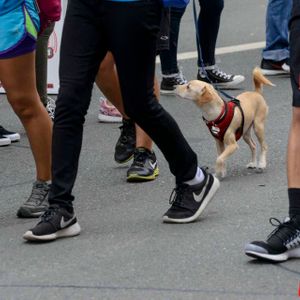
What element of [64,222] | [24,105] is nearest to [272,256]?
[64,222]

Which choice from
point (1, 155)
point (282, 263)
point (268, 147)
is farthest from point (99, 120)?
point (282, 263)

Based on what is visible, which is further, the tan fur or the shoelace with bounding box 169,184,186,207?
the tan fur

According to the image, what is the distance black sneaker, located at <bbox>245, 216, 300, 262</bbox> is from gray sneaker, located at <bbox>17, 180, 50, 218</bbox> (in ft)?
4.64

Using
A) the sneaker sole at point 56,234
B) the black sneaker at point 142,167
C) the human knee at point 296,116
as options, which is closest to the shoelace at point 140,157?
the black sneaker at point 142,167

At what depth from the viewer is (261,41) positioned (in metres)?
11.6

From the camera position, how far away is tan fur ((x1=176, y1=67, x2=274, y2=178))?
630 centimetres

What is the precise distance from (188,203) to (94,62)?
3.00ft

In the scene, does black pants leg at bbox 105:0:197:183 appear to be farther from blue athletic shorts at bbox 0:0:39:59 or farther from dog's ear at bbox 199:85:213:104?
dog's ear at bbox 199:85:213:104

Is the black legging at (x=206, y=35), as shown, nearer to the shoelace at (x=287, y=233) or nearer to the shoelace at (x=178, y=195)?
the shoelace at (x=178, y=195)

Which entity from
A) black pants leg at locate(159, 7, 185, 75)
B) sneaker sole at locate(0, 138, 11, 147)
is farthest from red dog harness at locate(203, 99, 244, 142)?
black pants leg at locate(159, 7, 185, 75)

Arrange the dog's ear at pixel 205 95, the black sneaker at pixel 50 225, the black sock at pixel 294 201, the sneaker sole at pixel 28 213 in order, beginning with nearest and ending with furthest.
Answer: the black sock at pixel 294 201 < the black sneaker at pixel 50 225 < the sneaker sole at pixel 28 213 < the dog's ear at pixel 205 95

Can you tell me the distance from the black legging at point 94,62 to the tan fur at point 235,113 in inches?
43.8

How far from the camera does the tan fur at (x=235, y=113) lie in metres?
6.30

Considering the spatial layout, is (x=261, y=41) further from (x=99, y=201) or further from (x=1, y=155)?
(x=99, y=201)
